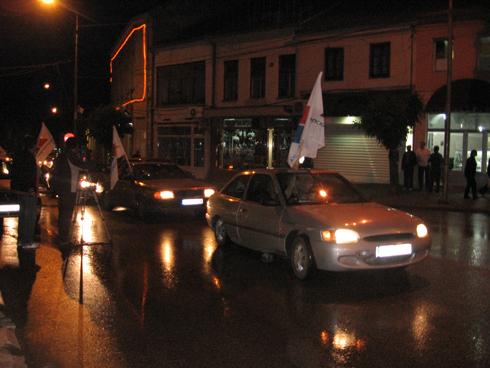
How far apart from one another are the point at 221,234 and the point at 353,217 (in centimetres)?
326

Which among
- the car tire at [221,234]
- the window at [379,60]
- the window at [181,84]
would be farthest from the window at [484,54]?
the car tire at [221,234]

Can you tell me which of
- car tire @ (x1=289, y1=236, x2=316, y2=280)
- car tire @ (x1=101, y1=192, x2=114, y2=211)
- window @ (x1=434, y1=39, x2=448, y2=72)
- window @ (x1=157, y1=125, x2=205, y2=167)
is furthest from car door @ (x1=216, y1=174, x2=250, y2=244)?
window @ (x1=157, y1=125, x2=205, y2=167)

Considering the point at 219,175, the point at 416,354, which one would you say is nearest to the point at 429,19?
the point at 219,175

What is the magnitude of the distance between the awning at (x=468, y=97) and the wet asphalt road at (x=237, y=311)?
41.3 feet

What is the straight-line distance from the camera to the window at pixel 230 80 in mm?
31531

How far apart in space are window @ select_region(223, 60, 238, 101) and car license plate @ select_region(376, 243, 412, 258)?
79.9 feet

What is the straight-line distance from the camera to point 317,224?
25.7ft

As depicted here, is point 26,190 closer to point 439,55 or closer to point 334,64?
point 439,55

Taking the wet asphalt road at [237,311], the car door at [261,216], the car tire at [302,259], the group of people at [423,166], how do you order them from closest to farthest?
the wet asphalt road at [237,311] < the car tire at [302,259] < the car door at [261,216] < the group of people at [423,166]

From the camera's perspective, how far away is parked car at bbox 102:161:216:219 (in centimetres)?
1398

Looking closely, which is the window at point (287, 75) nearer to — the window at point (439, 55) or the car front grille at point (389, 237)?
the window at point (439, 55)

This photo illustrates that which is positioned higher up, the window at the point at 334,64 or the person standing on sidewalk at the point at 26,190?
the window at the point at 334,64

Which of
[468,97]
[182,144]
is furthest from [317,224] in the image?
[182,144]

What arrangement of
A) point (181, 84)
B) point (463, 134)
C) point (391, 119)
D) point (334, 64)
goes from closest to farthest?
point (391, 119) < point (463, 134) < point (334, 64) < point (181, 84)
